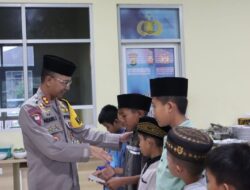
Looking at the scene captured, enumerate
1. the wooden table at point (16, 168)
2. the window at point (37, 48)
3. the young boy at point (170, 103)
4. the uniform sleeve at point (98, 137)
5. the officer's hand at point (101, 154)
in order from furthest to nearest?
the window at point (37, 48), the wooden table at point (16, 168), the uniform sleeve at point (98, 137), the officer's hand at point (101, 154), the young boy at point (170, 103)

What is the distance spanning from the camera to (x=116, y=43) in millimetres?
5137

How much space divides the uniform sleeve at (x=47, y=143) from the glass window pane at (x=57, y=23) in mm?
2879

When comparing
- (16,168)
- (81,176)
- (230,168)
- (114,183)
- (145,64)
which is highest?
(145,64)

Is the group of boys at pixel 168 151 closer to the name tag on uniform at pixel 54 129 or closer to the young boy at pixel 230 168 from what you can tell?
the young boy at pixel 230 168

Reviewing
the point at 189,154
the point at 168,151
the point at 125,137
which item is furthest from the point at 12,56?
the point at 189,154

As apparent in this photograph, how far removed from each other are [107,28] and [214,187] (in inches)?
160

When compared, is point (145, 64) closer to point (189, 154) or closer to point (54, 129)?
point (54, 129)

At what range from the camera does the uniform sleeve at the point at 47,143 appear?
2.24 m

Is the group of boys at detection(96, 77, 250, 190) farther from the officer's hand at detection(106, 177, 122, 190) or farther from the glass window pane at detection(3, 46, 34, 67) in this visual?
the glass window pane at detection(3, 46, 34, 67)

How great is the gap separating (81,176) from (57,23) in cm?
201

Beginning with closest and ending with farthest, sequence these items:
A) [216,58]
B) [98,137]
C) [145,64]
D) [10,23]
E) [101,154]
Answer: [101,154], [98,137], [10,23], [145,64], [216,58]

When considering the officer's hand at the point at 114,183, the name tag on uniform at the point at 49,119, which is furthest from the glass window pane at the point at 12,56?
the officer's hand at the point at 114,183

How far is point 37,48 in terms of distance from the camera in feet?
16.5

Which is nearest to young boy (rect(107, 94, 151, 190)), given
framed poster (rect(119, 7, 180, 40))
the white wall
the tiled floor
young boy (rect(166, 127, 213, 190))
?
young boy (rect(166, 127, 213, 190))
